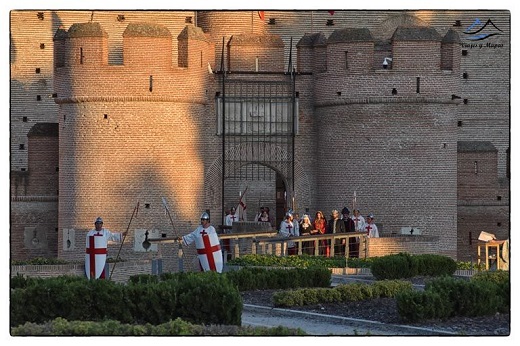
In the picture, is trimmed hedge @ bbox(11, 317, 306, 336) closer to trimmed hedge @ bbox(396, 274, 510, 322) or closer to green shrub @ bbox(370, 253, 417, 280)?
trimmed hedge @ bbox(396, 274, 510, 322)

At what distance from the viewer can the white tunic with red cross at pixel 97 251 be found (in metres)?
36.3

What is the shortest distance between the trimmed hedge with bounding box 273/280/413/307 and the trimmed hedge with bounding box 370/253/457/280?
3.89 m

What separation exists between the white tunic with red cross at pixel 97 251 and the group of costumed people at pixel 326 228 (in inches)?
292

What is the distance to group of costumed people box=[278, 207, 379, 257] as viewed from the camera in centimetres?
4428

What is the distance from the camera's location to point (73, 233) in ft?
156

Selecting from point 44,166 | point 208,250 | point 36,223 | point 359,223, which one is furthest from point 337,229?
point 208,250

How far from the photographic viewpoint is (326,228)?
45688 mm

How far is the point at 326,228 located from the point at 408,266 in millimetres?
8687

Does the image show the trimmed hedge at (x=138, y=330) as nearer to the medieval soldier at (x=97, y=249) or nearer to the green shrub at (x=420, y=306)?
the green shrub at (x=420, y=306)

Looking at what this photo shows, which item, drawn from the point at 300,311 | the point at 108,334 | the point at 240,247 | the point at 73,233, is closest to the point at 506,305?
the point at 300,311

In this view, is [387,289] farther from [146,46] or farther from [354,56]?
[354,56]

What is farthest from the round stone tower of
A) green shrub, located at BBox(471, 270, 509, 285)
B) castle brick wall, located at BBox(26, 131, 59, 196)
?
green shrub, located at BBox(471, 270, 509, 285)

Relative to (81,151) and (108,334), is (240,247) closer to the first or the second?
(81,151)

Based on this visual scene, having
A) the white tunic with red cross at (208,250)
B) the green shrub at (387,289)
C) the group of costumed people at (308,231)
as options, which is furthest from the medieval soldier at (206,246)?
the green shrub at (387,289)
